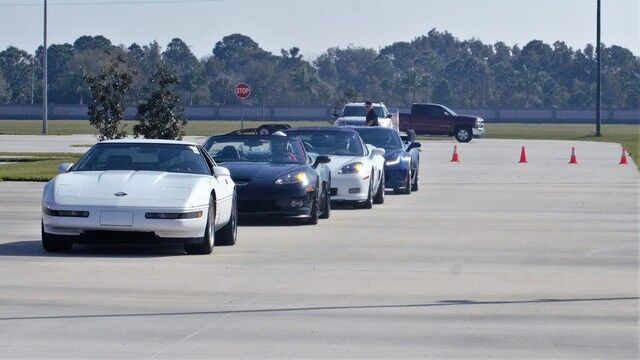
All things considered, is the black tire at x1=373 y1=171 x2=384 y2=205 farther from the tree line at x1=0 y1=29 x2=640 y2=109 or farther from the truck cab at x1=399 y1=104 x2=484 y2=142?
the tree line at x1=0 y1=29 x2=640 y2=109

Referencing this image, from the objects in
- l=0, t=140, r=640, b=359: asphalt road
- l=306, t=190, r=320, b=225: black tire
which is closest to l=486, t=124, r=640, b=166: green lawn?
l=306, t=190, r=320, b=225: black tire

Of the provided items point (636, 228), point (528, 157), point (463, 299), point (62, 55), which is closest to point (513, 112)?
point (62, 55)

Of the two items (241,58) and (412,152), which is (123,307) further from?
(241,58)

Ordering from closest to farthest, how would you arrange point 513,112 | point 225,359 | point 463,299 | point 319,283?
point 225,359 < point 463,299 < point 319,283 < point 513,112

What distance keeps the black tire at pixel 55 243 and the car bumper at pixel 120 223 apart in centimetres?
17

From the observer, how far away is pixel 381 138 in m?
29.6

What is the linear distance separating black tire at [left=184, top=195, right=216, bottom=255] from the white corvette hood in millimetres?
225

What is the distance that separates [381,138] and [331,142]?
424 cm

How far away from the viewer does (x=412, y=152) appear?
31.2 meters

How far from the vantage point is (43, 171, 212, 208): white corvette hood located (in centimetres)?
1603

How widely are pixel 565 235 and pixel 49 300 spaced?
9330mm

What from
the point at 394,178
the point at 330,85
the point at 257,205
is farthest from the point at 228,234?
the point at 330,85

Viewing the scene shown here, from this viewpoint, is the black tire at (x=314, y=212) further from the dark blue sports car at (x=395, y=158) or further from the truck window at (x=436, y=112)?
the truck window at (x=436, y=112)

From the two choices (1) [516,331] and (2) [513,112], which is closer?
(1) [516,331]
